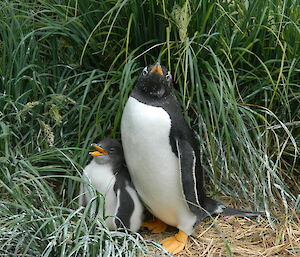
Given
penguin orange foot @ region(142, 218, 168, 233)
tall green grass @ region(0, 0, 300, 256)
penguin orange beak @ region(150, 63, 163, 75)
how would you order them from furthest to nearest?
penguin orange foot @ region(142, 218, 168, 233) → tall green grass @ region(0, 0, 300, 256) → penguin orange beak @ region(150, 63, 163, 75)

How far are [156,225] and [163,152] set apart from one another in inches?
23.8

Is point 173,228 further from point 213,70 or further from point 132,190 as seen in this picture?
point 213,70

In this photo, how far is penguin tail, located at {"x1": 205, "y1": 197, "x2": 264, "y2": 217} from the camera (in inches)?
172

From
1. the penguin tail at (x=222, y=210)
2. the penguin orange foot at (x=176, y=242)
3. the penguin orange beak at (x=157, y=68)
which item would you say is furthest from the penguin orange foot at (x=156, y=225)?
the penguin orange beak at (x=157, y=68)

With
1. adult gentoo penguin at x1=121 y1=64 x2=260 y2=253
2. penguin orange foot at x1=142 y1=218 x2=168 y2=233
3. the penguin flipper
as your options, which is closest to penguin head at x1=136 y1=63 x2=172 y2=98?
adult gentoo penguin at x1=121 y1=64 x2=260 y2=253

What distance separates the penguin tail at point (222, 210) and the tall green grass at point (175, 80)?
0.09 meters

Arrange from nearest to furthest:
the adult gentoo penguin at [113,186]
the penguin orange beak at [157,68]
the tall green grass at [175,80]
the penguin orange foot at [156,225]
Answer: the penguin orange beak at [157,68], the adult gentoo penguin at [113,186], the tall green grass at [175,80], the penguin orange foot at [156,225]

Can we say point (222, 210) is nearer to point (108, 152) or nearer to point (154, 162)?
point (154, 162)

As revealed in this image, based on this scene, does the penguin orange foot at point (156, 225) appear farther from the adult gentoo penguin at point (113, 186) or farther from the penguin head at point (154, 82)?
the penguin head at point (154, 82)

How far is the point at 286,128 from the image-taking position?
4375 millimetres

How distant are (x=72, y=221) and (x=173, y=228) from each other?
928 mm

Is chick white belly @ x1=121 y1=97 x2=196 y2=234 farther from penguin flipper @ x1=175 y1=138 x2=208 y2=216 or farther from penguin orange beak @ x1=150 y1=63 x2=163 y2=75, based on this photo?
penguin orange beak @ x1=150 y1=63 x2=163 y2=75

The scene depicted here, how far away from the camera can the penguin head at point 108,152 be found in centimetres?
419

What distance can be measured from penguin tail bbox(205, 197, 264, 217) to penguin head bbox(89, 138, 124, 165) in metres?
0.58
